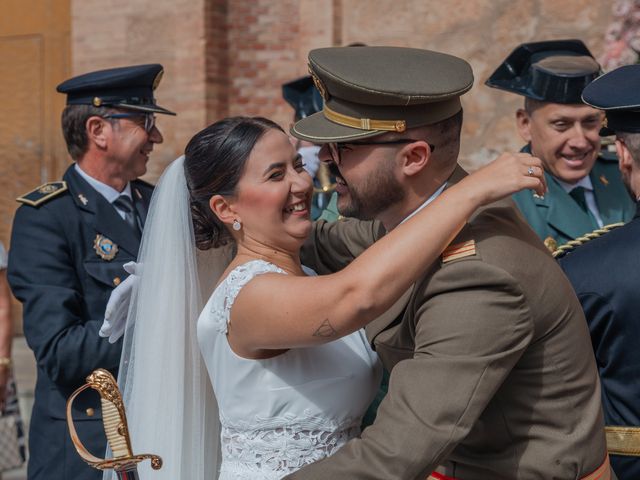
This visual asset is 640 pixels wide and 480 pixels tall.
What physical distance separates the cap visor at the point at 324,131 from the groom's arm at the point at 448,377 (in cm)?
40

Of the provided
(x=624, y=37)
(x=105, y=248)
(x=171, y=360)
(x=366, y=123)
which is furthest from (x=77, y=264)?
(x=624, y=37)

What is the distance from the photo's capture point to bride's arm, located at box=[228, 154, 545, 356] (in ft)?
6.98

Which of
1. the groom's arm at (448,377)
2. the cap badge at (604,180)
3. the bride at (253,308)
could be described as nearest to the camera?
the groom's arm at (448,377)

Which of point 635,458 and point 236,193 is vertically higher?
point 236,193

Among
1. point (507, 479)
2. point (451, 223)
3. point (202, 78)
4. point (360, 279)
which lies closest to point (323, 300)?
point (360, 279)

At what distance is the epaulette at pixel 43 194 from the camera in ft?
12.3

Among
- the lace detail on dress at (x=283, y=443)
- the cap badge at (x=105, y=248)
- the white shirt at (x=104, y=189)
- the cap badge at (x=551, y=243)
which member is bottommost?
the lace detail on dress at (x=283, y=443)

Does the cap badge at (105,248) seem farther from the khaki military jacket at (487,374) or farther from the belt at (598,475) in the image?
the belt at (598,475)

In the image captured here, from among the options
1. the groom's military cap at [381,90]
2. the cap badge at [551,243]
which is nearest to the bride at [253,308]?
the groom's military cap at [381,90]

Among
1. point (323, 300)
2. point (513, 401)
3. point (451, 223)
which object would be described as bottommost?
point (513, 401)

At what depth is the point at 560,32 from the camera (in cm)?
661

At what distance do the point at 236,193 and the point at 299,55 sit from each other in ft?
16.2

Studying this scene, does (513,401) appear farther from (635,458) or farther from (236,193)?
(236,193)

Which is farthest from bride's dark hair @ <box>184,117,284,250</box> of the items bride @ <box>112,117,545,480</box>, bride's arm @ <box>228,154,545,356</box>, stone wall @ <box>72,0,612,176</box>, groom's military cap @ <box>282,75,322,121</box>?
stone wall @ <box>72,0,612,176</box>
